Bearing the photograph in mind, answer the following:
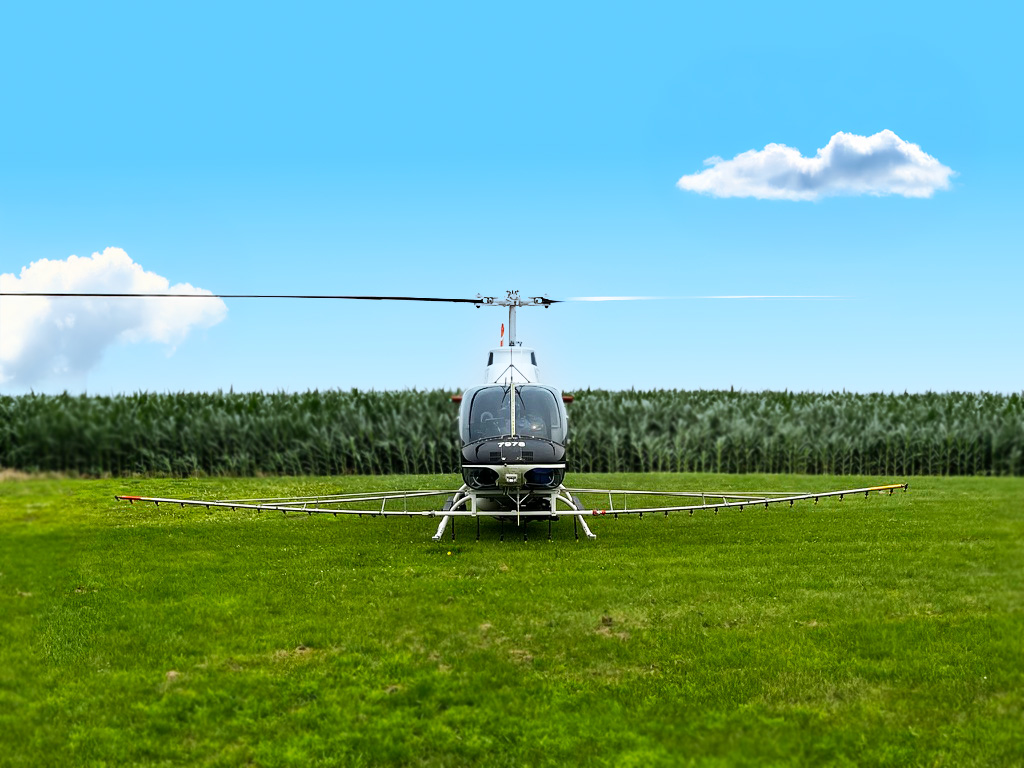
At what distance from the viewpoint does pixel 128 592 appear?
9664 millimetres

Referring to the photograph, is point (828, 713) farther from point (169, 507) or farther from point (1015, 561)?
point (169, 507)

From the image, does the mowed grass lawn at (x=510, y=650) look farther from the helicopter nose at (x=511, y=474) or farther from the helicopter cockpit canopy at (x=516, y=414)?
the helicopter cockpit canopy at (x=516, y=414)

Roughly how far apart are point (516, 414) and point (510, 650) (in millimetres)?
4938

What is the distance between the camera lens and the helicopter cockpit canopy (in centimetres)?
1200

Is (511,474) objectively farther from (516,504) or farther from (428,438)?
(428,438)

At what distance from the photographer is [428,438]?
22172mm

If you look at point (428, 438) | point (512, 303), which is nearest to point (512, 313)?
point (512, 303)

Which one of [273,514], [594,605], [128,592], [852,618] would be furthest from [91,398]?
[852,618]

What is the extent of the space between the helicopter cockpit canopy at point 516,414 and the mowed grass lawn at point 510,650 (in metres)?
1.46

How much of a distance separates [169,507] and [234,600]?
841 centimetres

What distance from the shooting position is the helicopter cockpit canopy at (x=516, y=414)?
12000 millimetres

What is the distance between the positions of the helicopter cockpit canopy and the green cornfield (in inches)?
392

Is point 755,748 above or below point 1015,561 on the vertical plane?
below

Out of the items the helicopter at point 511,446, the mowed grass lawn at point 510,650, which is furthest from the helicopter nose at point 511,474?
the mowed grass lawn at point 510,650
